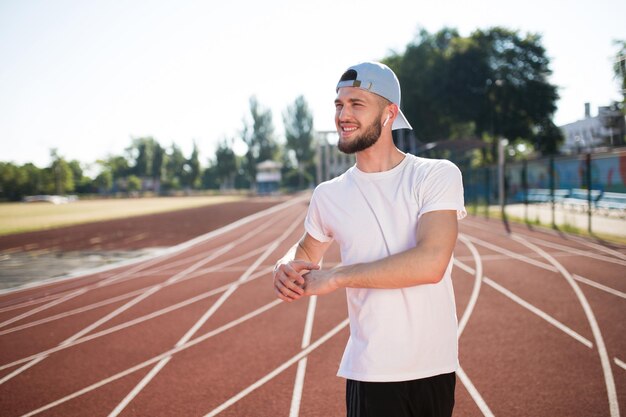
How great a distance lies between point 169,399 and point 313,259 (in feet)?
9.84

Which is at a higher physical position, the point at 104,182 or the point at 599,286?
the point at 104,182

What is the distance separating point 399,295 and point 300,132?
277 feet

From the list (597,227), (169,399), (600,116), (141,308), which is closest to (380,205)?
(169,399)

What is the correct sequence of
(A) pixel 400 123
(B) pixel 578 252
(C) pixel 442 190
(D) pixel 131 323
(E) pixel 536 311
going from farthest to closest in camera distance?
(B) pixel 578 252 → (D) pixel 131 323 → (E) pixel 536 311 → (A) pixel 400 123 → (C) pixel 442 190

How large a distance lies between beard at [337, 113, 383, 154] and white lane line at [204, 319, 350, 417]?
3.14 metres

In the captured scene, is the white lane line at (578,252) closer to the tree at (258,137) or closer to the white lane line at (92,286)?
the white lane line at (92,286)

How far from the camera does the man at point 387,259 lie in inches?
68.7

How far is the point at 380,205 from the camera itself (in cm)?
188

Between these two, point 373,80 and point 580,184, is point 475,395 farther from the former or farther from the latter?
point 580,184

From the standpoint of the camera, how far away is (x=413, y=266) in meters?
1.60

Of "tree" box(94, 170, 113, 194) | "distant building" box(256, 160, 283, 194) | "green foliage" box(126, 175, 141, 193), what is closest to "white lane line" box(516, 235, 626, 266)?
"distant building" box(256, 160, 283, 194)

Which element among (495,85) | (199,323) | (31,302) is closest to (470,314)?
(199,323)

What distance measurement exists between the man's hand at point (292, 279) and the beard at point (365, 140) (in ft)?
1.72

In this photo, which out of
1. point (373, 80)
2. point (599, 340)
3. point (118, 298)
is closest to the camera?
point (373, 80)
